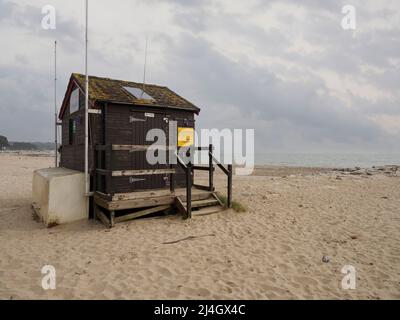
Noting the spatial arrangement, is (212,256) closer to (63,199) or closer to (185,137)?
(63,199)

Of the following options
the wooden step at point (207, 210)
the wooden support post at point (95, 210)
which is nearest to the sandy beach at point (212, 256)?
the wooden step at point (207, 210)

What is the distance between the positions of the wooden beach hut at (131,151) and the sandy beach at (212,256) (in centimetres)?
70

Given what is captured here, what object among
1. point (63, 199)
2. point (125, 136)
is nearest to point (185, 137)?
point (125, 136)

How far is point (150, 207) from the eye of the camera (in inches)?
371

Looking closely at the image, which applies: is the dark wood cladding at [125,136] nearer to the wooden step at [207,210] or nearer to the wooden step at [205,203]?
the wooden step at [205,203]

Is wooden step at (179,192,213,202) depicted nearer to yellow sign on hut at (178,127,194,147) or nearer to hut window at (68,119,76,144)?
yellow sign on hut at (178,127,194,147)

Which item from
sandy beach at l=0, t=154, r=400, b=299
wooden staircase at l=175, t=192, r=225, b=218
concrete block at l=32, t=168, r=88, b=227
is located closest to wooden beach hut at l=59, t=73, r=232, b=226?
wooden staircase at l=175, t=192, r=225, b=218

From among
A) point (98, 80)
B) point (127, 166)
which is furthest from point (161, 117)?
point (98, 80)

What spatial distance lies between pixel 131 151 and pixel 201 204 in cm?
294

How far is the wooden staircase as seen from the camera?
9.18m

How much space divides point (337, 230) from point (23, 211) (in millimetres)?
10869

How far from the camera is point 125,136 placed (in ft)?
32.6
